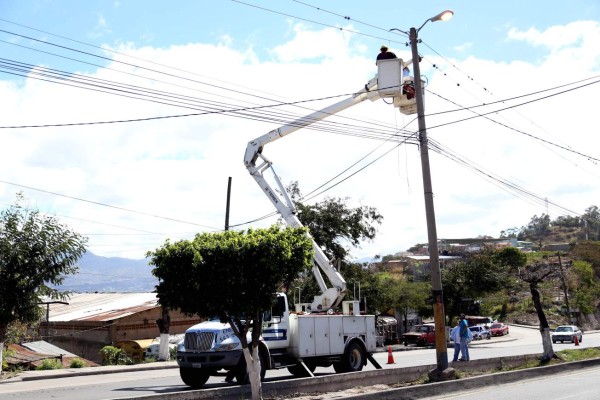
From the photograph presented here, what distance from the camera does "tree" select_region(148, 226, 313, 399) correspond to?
506 inches

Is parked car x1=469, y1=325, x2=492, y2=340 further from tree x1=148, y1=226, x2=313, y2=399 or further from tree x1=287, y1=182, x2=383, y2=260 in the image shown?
tree x1=148, y1=226, x2=313, y2=399

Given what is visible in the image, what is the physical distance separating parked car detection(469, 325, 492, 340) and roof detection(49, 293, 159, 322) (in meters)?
26.3

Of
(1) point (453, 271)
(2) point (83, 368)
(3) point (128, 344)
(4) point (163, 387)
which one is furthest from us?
(1) point (453, 271)

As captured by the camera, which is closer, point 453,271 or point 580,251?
point 453,271

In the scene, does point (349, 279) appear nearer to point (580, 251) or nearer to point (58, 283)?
point (58, 283)

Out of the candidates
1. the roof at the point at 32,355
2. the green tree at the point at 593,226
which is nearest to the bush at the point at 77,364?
the roof at the point at 32,355

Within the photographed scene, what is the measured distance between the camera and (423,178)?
59.7ft

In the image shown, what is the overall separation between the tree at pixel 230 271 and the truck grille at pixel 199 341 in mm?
3934

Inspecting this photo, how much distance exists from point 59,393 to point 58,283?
6.15 m

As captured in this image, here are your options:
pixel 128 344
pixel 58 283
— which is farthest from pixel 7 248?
pixel 128 344

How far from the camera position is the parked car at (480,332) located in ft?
178

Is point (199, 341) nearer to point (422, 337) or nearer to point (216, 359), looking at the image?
point (216, 359)

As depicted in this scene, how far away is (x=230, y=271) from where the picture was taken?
1280cm

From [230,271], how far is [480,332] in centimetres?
4618
